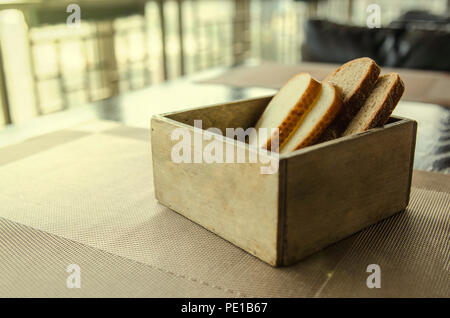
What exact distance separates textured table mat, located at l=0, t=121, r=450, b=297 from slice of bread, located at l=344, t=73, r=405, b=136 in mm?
134

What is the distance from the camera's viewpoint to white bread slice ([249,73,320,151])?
599 mm

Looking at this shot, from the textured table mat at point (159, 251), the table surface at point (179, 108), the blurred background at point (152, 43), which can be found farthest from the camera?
the blurred background at point (152, 43)

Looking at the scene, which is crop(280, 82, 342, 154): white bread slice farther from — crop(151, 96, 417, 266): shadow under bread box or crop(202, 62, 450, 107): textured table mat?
crop(202, 62, 450, 107): textured table mat

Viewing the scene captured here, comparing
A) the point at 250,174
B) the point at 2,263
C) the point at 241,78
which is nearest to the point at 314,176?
the point at 250,174

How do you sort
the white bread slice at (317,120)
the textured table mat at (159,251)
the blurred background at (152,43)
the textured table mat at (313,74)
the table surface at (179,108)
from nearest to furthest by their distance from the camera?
1. the textured table mat at (159,251)
2. the white bread slice at (317,120)
3. the table surface at (179,108)
4. the textured table mat at (313,74)
5. the blurred background at (152,43)

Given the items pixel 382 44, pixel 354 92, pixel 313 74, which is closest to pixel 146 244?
pixel 354 92

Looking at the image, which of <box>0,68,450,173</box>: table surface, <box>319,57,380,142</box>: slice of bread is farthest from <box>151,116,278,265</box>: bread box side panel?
<box>0,68,450,173</box>: table surface

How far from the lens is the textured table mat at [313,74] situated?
1341 millimetres

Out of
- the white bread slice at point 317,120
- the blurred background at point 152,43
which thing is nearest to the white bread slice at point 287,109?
the white bread slice at point 317,120

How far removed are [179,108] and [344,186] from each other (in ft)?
2.52

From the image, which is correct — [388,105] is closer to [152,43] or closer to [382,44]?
[382,44]

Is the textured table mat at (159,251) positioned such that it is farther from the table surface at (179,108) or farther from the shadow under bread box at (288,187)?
the table surface at (179,108)

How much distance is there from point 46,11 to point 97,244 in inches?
136

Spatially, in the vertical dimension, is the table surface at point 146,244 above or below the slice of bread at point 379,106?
below
